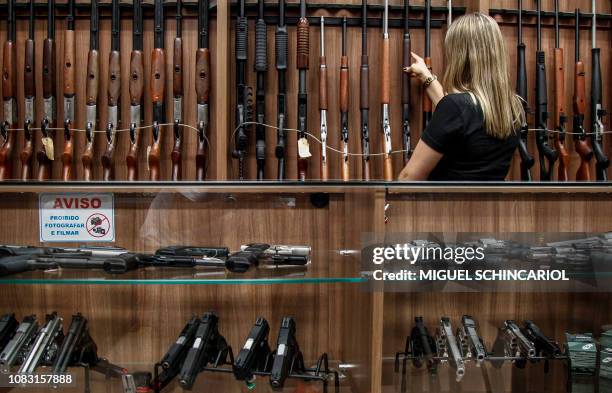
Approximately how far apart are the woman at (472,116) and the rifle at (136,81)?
72.9 inches

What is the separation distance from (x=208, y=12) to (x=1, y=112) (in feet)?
4.13

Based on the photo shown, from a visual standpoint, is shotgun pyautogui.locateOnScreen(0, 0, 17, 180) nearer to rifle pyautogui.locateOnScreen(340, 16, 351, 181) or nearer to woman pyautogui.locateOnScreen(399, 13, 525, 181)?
rifle pyautogui.locateOnScreen(340, 16, 351, 181)

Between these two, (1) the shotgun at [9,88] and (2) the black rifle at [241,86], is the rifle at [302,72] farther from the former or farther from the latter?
(1) the shotgun at [9,88]

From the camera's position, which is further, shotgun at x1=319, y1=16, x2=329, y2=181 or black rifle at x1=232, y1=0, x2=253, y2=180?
shotgun at x1=319, y1=16, x2=329, y2=181

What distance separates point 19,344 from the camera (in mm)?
1146

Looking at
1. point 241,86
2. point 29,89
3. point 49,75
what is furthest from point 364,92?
point 29,89

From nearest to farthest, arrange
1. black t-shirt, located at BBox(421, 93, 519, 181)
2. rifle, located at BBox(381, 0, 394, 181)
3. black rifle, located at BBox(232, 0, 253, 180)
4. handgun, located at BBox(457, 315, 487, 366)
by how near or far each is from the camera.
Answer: handgun, located at BBox(457, 315, 487, 366)
black t-shirt, located at BBox(421, 93, 519, 181)
black rifle, located at BBox(232, 0, 253, 180)
rifle, located at BBox(381, 0, 394, 181)

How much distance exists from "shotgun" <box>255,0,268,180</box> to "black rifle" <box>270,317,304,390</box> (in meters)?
1.73

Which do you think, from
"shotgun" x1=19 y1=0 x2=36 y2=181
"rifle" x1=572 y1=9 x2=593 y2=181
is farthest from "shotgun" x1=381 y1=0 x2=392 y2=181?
"shotgun" x1=19 y1=0 x2=36 y2=181

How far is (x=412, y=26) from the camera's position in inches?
123

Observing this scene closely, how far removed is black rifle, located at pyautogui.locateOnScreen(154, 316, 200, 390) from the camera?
3.83 feet

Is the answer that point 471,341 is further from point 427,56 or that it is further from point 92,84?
point 92,84

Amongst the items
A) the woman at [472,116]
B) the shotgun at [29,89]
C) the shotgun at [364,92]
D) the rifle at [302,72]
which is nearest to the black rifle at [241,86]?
the rifle at [302,72]

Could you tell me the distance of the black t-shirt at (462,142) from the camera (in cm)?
151
